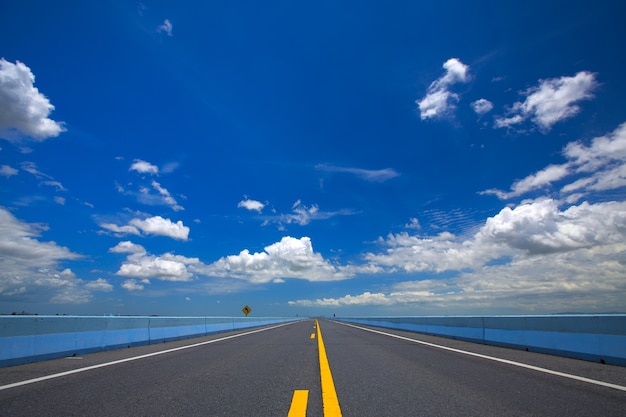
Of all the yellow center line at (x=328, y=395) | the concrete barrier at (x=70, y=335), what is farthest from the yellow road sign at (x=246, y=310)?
the yellow center line at (x=328, y=395)

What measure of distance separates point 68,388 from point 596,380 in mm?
8242

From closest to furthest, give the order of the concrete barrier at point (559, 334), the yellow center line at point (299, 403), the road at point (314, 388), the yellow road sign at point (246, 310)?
the yellow center line at point (299, 403) → the road at point (314, 388) → the concrete barrier at point (559, 334) → the yellow road sign at point (246, 310)

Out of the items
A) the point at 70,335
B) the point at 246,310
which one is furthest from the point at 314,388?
the point at 246,310

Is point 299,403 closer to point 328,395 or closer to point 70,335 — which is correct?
point 328,395

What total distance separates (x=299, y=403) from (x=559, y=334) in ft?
27.4

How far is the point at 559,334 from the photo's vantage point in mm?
10000

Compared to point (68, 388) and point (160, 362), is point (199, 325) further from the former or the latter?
point (68, 388)

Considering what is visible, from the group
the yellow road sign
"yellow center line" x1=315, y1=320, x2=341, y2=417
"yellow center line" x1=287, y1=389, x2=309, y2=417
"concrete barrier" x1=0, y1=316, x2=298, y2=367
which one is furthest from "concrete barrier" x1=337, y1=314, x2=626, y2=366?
the yellow road sign

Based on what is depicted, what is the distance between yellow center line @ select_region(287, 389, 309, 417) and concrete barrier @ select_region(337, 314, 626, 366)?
→ 6.94 m

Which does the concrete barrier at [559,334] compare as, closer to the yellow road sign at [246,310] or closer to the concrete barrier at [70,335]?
the concrete barrier at [70,335]

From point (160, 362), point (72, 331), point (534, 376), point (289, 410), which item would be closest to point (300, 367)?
point (160, 362)

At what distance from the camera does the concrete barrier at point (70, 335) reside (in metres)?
8.31

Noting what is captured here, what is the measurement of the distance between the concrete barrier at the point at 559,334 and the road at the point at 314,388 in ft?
1.63

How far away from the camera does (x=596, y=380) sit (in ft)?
20.7
